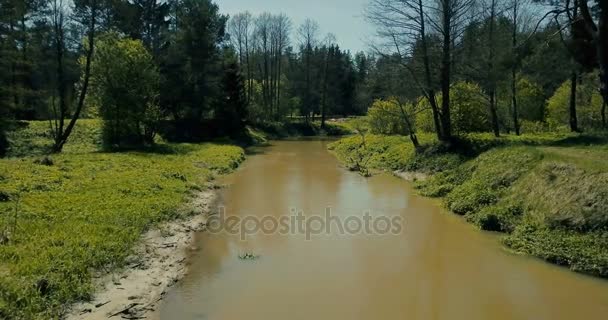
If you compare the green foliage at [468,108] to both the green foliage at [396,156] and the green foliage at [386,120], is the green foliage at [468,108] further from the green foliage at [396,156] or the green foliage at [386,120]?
the green foliage at [386,120]

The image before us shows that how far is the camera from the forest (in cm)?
1062

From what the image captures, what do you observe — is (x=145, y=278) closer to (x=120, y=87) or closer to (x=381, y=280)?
(x=381, y=280)

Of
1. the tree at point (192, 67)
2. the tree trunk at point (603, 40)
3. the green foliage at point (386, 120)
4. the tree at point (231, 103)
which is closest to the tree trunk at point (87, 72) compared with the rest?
the tree at point (192, 67)

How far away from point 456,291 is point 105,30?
28.0m

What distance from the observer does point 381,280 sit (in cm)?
993

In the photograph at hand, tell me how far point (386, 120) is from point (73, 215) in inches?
1310

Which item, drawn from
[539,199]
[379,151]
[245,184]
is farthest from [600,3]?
[379,151]

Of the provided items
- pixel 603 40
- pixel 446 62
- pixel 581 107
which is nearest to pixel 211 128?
pixel 446 62

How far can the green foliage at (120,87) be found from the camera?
2834 centimetres

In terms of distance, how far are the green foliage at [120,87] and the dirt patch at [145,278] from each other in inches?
690

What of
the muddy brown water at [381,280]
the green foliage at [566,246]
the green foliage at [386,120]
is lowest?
the muddy brown water at [381,280]

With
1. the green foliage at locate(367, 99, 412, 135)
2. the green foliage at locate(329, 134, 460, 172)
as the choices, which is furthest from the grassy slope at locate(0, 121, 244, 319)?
the green foliage at locate(367, 99, 412, 135)

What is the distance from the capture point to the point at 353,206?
17250 millimetres

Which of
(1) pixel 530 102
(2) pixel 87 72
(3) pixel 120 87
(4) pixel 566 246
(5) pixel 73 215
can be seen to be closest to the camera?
(4) pixel 566 246
